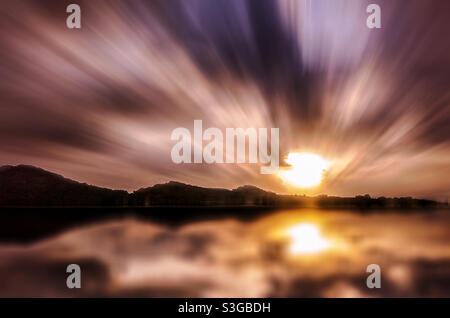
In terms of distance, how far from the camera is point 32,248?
16.7 metres

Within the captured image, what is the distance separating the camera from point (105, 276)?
11.6 meters

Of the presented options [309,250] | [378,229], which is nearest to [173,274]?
[309,250]

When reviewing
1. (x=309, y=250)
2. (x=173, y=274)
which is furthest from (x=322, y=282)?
(x=173, y=274)

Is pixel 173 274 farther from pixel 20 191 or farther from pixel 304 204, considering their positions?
pixel 304 204

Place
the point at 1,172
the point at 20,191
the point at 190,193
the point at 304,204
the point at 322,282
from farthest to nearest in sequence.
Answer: the point at 190,193
the point at 304,204
the point at 20,191
the point at 1,172
the point at 322,282

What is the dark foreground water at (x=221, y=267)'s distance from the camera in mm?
10406

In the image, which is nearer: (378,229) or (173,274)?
(173,274)

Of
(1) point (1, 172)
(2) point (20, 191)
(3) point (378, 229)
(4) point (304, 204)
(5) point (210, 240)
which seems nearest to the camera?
(5) point (210, 240)

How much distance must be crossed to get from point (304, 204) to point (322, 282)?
51.6 meters

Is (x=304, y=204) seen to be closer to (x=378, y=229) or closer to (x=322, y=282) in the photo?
(x=378, y=229)

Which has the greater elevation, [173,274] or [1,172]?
[1,172]

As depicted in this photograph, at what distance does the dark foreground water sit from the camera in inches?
410

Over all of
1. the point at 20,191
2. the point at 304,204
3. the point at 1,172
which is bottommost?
the point at 304,204

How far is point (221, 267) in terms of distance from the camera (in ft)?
44.1
